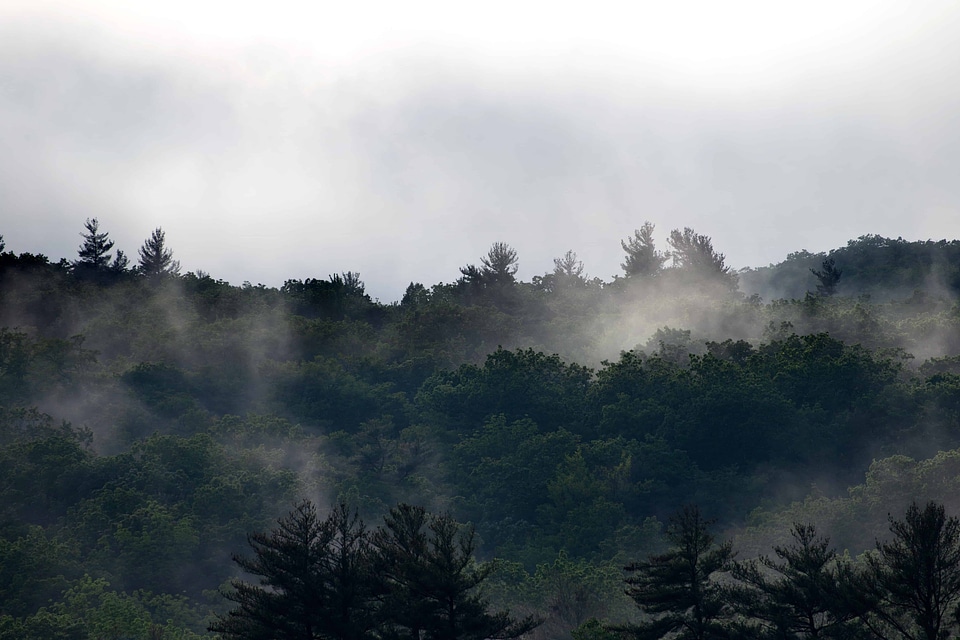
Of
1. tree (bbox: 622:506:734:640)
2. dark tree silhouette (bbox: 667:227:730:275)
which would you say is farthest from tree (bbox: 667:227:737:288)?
tree (bbox: 622:506:734:640)

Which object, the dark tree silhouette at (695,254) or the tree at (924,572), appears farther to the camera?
the dark tree silhouette at (695,254)

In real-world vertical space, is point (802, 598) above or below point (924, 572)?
below

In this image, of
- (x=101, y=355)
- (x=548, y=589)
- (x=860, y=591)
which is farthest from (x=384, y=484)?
(x=860, y=591)

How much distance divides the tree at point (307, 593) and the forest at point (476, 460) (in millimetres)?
81

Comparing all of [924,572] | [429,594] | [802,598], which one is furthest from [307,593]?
[924,572]

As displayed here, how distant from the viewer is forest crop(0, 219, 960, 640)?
1176 inches

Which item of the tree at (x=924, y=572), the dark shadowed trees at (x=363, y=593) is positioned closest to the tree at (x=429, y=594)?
the dark shadowed trees at (x=363, y=593)

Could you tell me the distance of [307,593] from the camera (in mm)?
29562

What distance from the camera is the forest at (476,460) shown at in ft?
98.0

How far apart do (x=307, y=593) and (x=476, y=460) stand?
100 ft

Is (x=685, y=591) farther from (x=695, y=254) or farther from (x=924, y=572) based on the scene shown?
(x=695, y=254)

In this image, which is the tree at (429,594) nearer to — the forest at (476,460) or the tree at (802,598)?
the forest at (476,460)

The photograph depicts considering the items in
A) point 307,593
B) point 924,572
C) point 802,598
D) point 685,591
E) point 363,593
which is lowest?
point 802,598

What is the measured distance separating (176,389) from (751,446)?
115 ft
